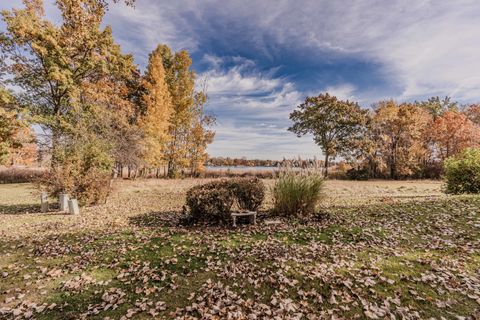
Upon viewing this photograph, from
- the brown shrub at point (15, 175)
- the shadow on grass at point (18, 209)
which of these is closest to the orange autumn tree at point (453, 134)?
the shadow on grass at point (18, 209)

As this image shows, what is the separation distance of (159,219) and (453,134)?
3583cm

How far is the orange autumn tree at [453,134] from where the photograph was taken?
93.2 ft

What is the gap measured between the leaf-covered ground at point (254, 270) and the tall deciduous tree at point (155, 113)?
13993mm

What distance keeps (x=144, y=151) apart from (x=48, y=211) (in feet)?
34.1

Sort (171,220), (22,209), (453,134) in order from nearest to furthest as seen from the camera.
Answer: 1. (171,220)
2. (22,209)
3. (453,134)

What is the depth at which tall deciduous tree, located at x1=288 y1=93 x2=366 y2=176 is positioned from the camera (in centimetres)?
2989

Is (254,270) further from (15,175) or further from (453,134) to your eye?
(453,134)

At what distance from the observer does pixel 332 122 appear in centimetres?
3048

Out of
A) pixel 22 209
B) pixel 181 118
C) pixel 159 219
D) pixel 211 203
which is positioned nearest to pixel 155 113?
pixel 181 118

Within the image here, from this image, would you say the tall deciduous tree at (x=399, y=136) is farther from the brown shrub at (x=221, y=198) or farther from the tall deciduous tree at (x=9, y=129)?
the tall deciduous tree at (x=9, y=129)

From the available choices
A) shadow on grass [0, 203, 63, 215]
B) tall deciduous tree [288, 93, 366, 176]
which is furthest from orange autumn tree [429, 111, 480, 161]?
shadow on grass [0, 203, 63, 215]

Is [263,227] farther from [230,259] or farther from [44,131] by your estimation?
[44,131]

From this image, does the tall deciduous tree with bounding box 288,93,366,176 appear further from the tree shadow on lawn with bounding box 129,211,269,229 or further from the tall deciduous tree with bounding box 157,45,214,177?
the tree shadow on lawn with bounding box 129,211,269,229

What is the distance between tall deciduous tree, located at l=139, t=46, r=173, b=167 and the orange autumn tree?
3216cm
